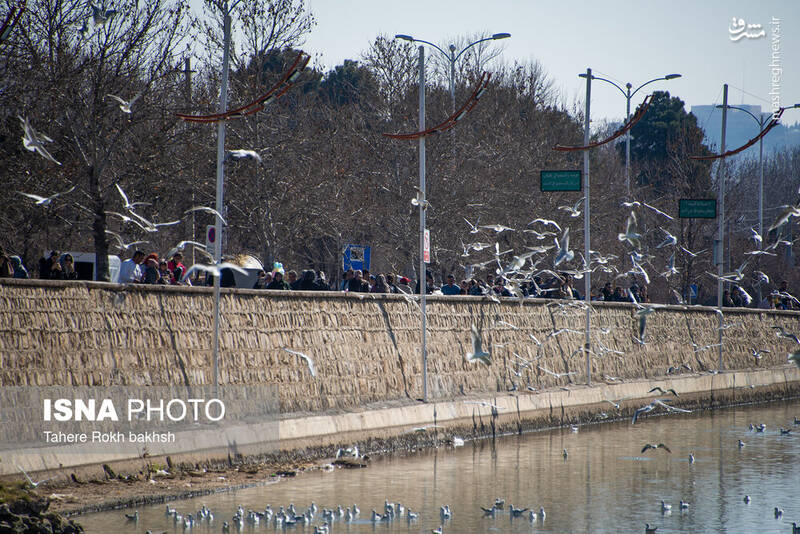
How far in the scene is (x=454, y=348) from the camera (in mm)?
21828

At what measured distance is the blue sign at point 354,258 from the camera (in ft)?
102

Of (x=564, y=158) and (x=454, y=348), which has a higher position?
(x=564, y=158)

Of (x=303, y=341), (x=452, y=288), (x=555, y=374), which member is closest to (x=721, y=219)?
(x=555, y=374)

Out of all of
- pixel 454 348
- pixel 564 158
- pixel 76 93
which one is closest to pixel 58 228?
pixel 76 93

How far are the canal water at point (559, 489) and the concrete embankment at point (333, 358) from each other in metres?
0.96

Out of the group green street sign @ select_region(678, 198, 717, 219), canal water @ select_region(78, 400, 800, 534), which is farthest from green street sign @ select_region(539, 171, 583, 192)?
green street sign @ select_region(678, 198, 717, 219)

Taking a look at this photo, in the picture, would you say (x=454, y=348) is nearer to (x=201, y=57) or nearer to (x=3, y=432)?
(x=3, y=432)

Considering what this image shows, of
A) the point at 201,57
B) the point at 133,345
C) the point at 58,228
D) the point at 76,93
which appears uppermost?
the point at 201,57

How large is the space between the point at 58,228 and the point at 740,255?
38.3 meters

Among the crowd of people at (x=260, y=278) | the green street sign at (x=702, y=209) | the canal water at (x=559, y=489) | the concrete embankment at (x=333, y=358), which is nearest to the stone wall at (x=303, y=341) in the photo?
the concrete embankment at (x=333, y=358)

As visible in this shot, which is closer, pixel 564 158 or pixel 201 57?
pixel 201 57

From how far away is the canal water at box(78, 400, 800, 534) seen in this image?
12898 millimetres

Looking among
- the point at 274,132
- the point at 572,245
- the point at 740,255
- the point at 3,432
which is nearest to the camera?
the point at 3,432

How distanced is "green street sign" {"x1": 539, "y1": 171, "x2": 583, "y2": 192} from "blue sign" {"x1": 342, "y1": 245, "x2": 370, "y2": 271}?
28.9 ft
